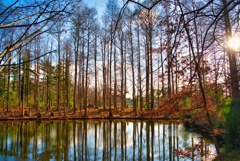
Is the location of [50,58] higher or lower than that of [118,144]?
higher

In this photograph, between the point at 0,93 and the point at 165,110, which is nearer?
the point at 165,110

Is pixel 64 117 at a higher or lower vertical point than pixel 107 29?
lower

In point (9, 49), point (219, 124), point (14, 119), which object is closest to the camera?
point (9, 49)

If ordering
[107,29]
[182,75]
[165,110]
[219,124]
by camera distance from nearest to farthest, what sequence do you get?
[182,75] → [165,110] → [219,124] → [107,29]

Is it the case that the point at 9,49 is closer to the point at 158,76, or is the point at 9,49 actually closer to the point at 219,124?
the point at 158,76

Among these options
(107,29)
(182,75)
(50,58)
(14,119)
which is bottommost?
(14,119)

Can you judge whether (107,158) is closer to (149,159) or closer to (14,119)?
(149,159)

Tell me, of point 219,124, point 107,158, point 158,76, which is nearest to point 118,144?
point 107,158

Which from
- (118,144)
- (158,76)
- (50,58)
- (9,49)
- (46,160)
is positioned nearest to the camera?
(9,49)

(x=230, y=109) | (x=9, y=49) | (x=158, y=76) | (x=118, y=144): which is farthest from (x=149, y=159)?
(x=9, y=49)

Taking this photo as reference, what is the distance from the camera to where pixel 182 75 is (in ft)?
9.75

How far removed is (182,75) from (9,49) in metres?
2.21

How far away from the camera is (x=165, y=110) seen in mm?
3768

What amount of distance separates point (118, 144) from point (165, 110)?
6.43 metres
